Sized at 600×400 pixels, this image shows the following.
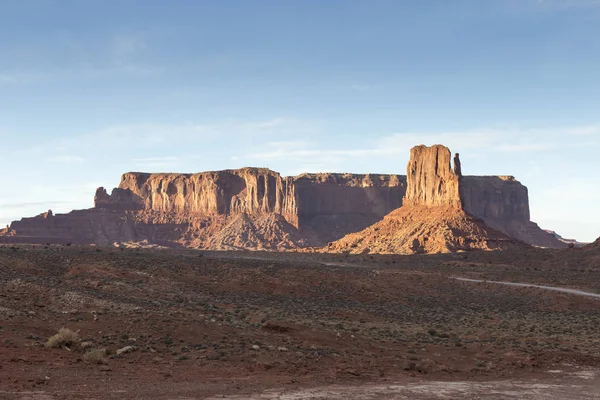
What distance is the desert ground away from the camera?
679 inches

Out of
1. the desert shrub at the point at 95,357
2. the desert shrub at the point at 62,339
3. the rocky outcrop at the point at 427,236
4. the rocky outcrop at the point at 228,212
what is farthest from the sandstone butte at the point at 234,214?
the desert shrub at the point at 95,357

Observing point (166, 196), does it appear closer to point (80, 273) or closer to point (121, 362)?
point (80, 273)

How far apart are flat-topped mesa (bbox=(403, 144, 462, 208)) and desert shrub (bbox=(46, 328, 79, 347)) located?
10270cm

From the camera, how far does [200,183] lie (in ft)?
634

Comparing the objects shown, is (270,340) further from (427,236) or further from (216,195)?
(216,195)

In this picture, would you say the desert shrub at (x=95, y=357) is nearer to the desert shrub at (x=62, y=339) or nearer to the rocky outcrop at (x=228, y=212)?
the desert shrub at (x=62, y=339)

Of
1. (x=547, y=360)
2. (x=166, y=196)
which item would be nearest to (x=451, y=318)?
(x=547, y=360)

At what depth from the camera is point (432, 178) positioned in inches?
4995

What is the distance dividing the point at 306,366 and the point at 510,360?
7258 millimetres

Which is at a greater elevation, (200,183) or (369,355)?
(200,183)

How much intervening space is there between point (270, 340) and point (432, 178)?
4201 inches

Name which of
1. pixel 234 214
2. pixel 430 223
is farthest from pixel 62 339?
pixel 234 214

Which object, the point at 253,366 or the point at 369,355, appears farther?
the point at 369,355

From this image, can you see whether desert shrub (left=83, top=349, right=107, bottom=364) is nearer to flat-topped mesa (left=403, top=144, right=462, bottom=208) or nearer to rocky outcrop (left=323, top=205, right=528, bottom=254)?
rocky outcrop (left=323, top=205, right=528, bottom=254)
